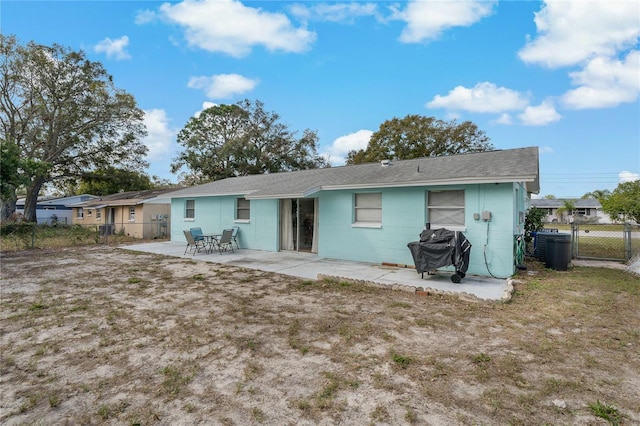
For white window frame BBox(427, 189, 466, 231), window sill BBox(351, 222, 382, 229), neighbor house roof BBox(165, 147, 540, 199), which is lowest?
window sill BBox(351, 222, 382, 229)

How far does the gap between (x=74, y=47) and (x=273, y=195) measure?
90.1 ft

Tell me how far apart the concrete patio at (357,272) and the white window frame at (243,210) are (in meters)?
1.75

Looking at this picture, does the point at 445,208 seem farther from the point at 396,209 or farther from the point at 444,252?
the point at 444,252

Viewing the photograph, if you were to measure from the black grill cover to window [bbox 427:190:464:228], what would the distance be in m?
1.16

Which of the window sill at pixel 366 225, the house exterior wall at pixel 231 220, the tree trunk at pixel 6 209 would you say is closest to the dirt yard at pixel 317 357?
the window sill at pixel 366 225

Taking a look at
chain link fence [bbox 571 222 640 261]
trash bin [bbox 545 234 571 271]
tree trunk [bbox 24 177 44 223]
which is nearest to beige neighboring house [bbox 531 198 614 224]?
chain link fence [bbox 571 222 640 261]

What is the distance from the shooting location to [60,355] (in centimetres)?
361

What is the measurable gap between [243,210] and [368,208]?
6386mm

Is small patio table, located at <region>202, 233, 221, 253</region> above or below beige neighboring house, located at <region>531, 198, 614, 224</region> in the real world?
below

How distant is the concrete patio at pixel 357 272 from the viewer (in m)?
6.39

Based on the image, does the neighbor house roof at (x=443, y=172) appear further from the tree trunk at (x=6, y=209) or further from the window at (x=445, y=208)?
the tree trunk at (x=6, y=209)

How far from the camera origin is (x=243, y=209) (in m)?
13.8

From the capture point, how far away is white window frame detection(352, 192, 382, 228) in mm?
9703

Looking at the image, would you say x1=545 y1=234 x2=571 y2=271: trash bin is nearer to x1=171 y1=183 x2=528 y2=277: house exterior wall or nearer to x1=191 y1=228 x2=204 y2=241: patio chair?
x1=171 y1=183 x2=528 y2=277: house exterior wall
